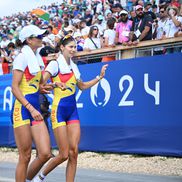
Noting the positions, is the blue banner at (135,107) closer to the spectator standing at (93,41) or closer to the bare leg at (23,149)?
the spectator standing at (93,41)

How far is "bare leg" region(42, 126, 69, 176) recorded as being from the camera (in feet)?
20.9

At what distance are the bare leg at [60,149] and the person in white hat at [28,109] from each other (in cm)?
22

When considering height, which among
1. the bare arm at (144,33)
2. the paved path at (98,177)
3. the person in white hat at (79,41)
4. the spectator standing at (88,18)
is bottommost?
the paved path at (98,177)

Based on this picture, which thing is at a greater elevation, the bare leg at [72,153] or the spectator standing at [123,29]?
the spectator standing at [123,29]

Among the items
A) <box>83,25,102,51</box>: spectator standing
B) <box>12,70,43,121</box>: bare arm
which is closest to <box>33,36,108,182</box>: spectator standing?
<box>12,70,43,121</box>: bare arm

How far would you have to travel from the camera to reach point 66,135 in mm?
6453

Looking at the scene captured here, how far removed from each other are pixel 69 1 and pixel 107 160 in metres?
20.1

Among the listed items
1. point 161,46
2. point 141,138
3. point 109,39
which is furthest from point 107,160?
point 109,39

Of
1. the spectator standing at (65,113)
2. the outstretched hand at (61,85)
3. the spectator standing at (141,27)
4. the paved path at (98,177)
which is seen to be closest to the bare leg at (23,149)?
the spectator standing at (65,113)

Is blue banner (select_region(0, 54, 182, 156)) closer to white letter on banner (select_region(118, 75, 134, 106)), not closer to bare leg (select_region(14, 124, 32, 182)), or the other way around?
white letter on banner (select_region(118, 75, 134, 106))

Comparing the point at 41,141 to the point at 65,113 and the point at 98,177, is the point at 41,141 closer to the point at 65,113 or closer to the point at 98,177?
the point at 65,113

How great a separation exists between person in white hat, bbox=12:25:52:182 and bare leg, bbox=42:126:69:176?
219 millimetres

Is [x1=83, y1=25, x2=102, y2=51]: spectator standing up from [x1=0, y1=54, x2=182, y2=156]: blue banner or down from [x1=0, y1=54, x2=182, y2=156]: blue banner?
up

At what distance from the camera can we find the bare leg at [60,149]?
6.36 metres
